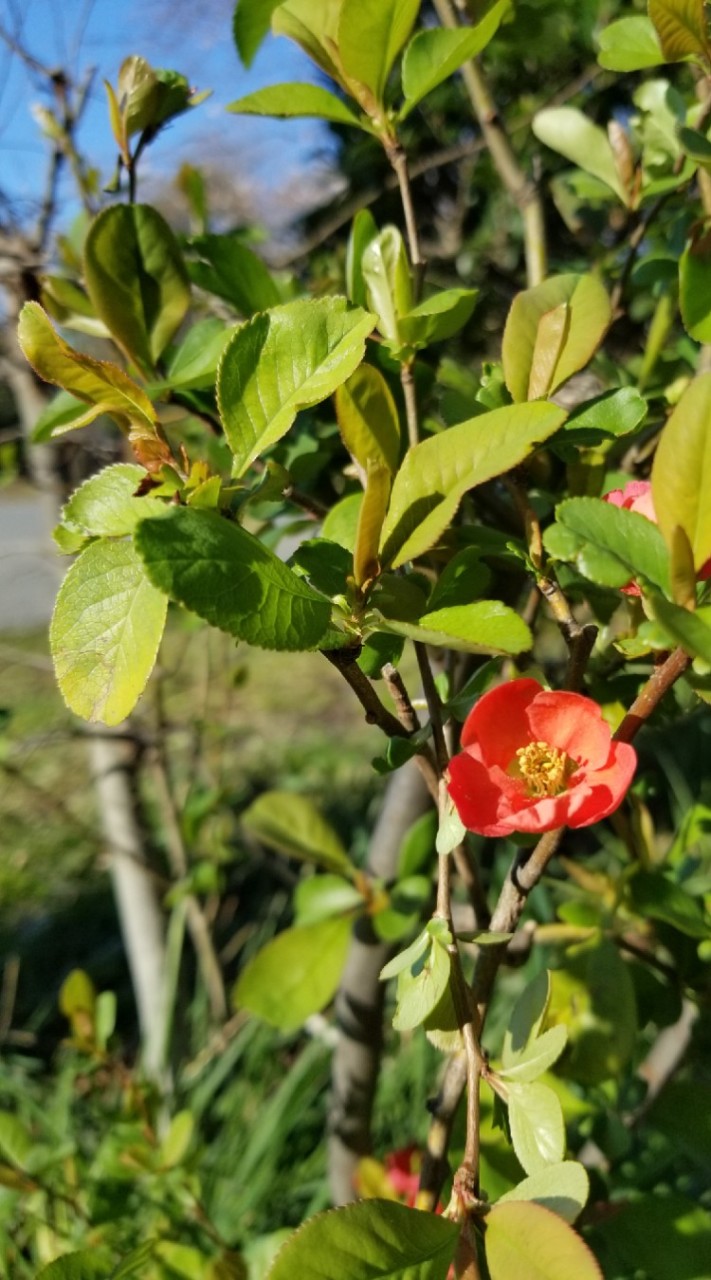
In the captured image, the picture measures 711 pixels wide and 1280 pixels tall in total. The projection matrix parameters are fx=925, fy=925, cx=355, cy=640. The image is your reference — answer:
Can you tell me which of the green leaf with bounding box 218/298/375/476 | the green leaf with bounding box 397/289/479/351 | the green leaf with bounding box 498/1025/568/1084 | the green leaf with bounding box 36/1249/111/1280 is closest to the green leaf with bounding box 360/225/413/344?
the green leaf with bounding box 397/289/479/351

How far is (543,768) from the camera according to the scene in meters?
0.39

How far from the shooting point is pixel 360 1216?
Answer: 33 centimetres

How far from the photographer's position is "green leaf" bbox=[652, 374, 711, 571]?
31cm

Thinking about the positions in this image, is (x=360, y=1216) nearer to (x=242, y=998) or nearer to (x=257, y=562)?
(x=257, y=562)

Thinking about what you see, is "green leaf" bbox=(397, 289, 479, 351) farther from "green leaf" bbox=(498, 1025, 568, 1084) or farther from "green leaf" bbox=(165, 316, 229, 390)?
"green leaf" bbox=(498, 1025, 568, 1084)

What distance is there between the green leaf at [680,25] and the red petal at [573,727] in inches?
12.2

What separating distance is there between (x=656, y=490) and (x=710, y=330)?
13cm

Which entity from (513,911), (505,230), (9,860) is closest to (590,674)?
(513,911)

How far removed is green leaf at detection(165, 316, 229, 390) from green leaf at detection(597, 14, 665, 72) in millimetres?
249

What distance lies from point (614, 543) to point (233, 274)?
0.31m

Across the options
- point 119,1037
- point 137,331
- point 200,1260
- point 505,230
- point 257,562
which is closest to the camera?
point 257,562

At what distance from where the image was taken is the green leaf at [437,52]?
0.43m

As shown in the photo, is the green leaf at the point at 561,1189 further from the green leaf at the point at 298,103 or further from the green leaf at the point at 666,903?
the green leaf at the point at 298,103

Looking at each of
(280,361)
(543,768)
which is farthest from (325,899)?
(280,361)
